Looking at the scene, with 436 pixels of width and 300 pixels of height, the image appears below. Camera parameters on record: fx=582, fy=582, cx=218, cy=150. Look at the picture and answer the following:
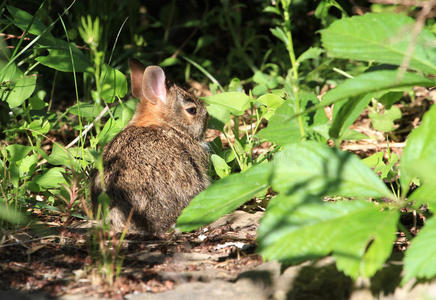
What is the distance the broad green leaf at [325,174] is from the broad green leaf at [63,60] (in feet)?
8.37

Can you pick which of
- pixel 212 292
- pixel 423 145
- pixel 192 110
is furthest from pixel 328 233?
pixel 192 110

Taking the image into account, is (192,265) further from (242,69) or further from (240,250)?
(242,69)

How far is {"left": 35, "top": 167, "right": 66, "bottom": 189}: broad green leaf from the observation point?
4.40 metres

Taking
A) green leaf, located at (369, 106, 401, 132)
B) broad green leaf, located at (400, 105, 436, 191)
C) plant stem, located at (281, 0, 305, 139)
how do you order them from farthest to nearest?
green leaf, located at (369, 106, 401, 132) < plant stem, located at (281, 0, 305, 139) < broad green leaf, located at (400, 105, 436, 191)

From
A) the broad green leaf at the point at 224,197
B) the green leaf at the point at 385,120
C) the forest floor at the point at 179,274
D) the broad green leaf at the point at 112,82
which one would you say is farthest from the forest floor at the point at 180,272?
the green leaf at the point at 385,120

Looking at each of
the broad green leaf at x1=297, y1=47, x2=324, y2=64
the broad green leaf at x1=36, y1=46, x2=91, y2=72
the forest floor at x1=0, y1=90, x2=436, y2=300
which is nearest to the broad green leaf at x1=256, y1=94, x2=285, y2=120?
the broad green leaf at x1=297, y1=47, x2=324, y2=64

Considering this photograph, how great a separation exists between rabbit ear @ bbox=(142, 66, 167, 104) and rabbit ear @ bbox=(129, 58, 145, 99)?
0.49 feet

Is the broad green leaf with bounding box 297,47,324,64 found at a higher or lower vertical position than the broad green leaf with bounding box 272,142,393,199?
higher

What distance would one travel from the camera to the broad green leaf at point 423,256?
2.28 m

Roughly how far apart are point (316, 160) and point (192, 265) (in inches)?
41.2

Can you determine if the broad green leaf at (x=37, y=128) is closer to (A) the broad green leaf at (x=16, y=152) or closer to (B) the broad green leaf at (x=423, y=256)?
(A) the broad green leaf at (x=16, y=152)

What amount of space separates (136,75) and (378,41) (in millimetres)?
2987

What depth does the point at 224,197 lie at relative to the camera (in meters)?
2.89

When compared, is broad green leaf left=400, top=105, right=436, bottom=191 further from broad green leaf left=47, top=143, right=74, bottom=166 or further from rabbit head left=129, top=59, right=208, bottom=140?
rabbit head left=129, top=59, right=208, bottom=140
